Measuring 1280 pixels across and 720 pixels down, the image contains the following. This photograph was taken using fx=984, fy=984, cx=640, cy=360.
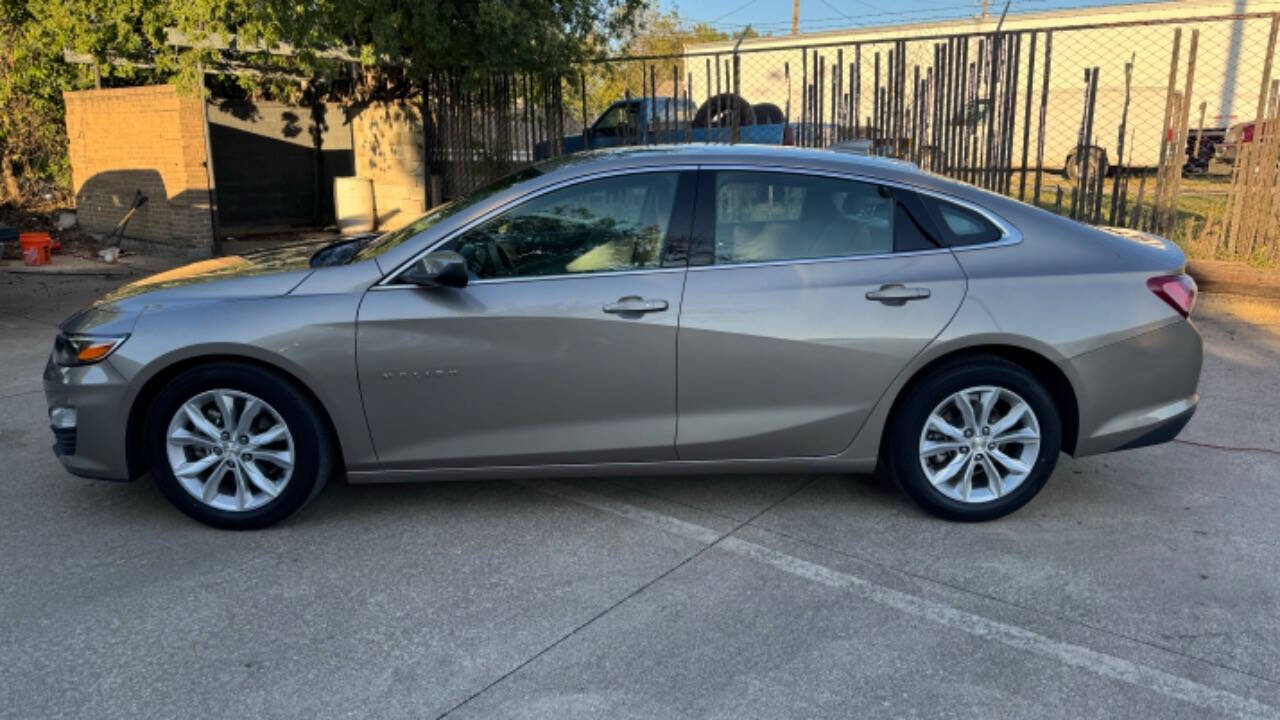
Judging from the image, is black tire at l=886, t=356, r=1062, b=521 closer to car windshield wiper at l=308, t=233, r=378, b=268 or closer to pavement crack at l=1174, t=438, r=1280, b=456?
pavement crack at l=1174, t=438, r=1280, b=456

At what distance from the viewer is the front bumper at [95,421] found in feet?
13.5

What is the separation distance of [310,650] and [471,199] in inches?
83.1

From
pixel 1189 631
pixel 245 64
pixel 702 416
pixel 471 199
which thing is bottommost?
pixel 1189 631

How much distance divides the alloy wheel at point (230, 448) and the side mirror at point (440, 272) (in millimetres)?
834

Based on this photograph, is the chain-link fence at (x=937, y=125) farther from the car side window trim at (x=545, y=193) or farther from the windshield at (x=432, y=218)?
the windshield at (x=432, y=218)

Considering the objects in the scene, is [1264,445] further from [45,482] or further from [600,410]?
[45,482]

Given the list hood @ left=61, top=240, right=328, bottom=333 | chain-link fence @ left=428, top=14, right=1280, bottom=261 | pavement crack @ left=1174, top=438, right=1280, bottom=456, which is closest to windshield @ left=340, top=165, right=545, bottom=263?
hood @ left=61, top=240, right=328, bottom=333

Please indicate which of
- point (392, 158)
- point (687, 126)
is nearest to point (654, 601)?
point (687, 126)

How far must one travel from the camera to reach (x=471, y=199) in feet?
14.8

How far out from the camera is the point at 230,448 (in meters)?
4.20

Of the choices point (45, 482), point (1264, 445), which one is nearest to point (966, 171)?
point (1264, 445)

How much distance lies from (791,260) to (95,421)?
3031 mm

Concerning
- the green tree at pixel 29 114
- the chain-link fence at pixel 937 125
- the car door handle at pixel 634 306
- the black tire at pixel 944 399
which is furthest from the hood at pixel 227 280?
the green tree at pixel 29 114

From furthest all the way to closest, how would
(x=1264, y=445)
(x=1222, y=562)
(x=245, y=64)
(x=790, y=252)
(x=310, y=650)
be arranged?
(x=245, y=64), (x=1264, y=445), (x=790, y=252), (x=1222, y=562), (x=310, y=650)
